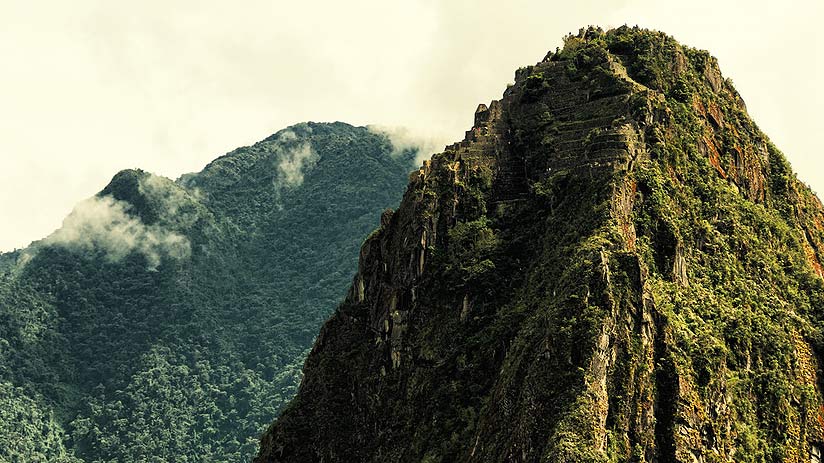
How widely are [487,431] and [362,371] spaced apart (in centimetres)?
2398

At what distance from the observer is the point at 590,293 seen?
93500 mm

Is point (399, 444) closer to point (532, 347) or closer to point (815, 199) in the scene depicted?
point (532, 347)

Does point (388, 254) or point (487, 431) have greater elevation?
point (388, 254)

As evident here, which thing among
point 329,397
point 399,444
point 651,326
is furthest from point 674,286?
point 329,397

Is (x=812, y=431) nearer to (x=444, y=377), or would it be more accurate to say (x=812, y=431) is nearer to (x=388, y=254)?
(x=444, y=377)

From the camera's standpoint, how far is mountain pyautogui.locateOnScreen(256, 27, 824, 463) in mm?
91000

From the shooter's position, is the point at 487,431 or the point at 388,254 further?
the point at 388,254

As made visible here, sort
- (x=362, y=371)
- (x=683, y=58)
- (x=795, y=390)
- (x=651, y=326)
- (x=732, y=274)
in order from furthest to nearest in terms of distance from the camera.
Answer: (x=683, y=58) < (x=362, y=371) < (x=732, y=274) < (x=795, y=390) < (x=651, y=326)

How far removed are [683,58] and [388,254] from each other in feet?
99.9

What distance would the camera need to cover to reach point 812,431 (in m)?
98.6

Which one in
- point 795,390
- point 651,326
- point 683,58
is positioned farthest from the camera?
point 683,58

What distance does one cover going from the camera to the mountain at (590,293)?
91000 mm

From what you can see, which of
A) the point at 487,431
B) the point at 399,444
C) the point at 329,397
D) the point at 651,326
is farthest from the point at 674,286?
the point at 329,397

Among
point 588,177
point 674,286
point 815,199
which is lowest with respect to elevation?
point 674,286
